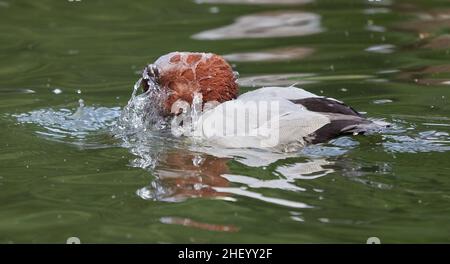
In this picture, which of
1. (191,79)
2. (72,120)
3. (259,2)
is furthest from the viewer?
(259,2)

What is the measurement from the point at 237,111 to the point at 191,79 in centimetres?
51

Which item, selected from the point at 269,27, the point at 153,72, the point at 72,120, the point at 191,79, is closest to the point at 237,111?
the point at 191,79

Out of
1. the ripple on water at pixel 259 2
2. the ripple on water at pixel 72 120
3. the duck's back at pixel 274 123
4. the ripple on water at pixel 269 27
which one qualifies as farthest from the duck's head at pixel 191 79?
the ripple on water at pixel 259 2

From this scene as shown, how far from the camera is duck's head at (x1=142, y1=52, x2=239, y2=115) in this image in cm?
584

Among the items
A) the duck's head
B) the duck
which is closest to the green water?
the duck

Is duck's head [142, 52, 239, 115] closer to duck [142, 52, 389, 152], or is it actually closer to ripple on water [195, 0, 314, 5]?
duck [142, 52, 389, 152]

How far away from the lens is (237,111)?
5461mm

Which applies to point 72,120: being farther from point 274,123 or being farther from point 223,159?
point 274,123

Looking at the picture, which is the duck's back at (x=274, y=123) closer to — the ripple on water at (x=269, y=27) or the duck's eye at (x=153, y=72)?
the duck's eye at (x=153, y=72)

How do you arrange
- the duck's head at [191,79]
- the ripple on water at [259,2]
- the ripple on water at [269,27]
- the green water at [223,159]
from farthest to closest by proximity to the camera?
the ripple on water at [259,2] < the ripple on water at [269,27] < the duck's head at [191,79] < the green water at [223,159]

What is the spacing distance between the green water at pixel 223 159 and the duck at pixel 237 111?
13cm

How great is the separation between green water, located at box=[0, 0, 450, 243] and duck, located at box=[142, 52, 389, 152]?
13cm

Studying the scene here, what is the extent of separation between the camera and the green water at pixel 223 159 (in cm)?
456
